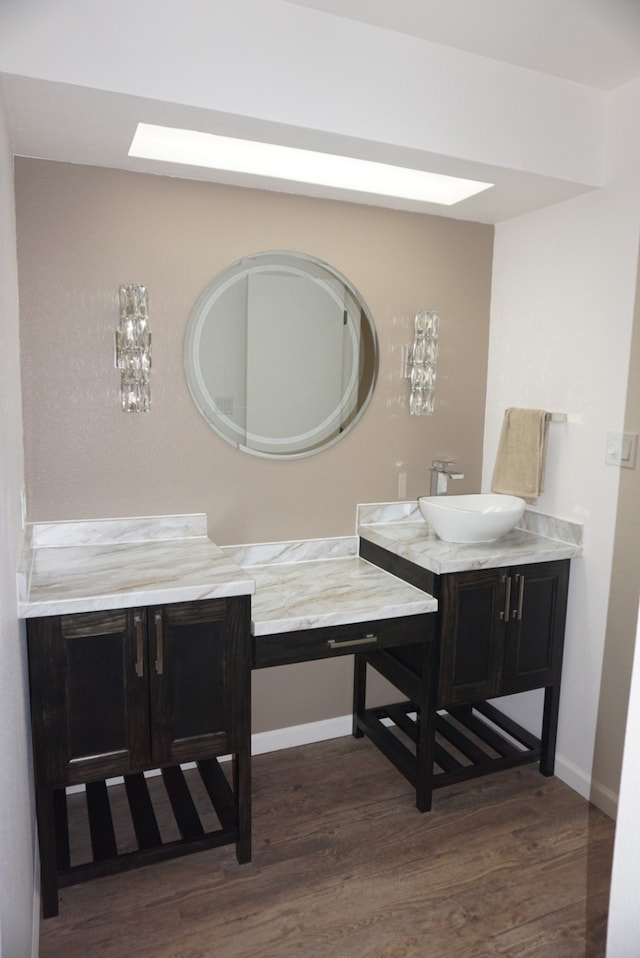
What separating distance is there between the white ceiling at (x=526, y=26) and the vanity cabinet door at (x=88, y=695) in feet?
6.13

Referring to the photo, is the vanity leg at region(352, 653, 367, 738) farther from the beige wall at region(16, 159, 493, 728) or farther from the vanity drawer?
the vanity drawer

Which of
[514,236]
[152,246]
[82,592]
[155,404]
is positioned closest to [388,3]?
[152,246]

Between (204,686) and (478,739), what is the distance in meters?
1.50

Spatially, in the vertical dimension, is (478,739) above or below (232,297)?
below

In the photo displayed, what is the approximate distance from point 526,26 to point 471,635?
1.98 meters

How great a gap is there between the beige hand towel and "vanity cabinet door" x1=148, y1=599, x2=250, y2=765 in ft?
4.40

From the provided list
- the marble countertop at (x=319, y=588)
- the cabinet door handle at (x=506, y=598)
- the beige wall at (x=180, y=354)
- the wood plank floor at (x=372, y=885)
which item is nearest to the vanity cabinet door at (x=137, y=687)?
the marble countertop at (x=319, y=588)

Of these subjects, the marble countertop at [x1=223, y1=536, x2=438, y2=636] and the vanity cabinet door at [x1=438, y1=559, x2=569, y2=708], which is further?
the vanity cabinet door at [x1=438, y1=559, x2=569, y2=708]

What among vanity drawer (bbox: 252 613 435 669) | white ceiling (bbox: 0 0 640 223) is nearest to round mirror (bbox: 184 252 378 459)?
white ceiling (bbox: 0 0 640 223)

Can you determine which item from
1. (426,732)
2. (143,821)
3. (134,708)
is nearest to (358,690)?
(426,732)

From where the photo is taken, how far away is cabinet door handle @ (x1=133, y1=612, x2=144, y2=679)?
203 centimetres

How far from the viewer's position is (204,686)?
215 centimetres

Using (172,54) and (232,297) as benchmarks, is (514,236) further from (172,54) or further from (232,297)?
(172,54)

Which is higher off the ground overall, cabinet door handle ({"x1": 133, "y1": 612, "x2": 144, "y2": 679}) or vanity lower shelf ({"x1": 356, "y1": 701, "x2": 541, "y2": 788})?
cabinet door handle ({"x1": 133, "y1": 612, "x2": 144, "y2": 679})
